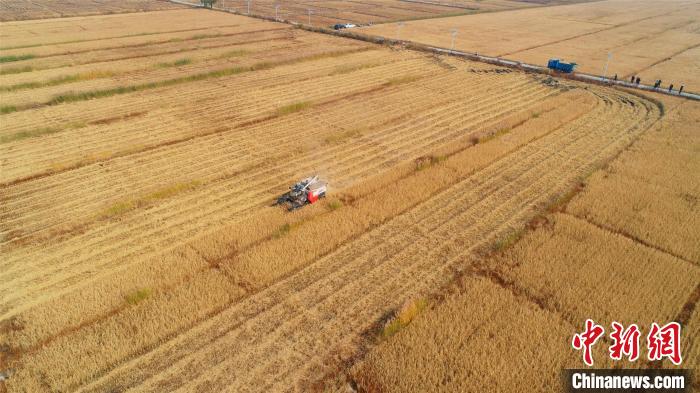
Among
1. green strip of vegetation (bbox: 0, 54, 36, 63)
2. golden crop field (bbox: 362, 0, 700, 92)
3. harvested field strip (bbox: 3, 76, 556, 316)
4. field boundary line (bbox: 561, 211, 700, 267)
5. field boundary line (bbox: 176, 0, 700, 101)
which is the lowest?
harvested field strip (bbox: 3, 76, 556, 316)

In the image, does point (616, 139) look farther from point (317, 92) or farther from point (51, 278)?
point (51, 278)

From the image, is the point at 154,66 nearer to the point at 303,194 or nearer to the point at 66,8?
the point at 303,194

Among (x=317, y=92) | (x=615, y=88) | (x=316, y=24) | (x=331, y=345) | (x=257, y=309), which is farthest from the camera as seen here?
(x=316, y=24)

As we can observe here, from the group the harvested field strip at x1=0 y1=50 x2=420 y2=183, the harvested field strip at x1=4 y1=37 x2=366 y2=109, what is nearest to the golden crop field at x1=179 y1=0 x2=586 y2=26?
the harvested field strip at x1=4 y1=37 x2=366 y2=109

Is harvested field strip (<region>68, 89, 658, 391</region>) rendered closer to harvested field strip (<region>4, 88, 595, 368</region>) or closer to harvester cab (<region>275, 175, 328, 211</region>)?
harvested field strip (<region>4, 88, 595, 368</region>)

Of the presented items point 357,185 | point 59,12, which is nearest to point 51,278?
point 357,185

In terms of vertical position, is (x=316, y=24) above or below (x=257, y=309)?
above
